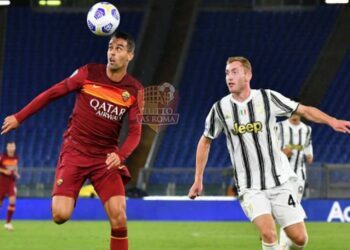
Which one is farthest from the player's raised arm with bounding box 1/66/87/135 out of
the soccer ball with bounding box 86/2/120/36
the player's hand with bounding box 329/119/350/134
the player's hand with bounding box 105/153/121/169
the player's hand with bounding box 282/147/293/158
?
the player's hand with bounding box 282/147/293/158

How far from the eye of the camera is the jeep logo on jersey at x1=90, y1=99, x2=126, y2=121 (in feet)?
27.7

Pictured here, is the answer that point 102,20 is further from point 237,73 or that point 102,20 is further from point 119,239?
point 119,239

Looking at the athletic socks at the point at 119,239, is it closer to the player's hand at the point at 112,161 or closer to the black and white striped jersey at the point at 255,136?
the player's hand at the point at 112,161

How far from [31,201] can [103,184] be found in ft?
46.5

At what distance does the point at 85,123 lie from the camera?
8.47 meters

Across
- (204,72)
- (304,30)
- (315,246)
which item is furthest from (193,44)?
(315,246)

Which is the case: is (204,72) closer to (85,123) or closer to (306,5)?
(306,5)

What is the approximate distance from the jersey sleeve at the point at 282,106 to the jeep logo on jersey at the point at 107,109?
4.51 feet

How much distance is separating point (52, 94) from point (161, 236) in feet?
26.1

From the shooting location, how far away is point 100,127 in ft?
27.7

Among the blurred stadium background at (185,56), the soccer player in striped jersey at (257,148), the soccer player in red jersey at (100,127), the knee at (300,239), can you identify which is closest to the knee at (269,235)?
the soccer player in striped jersey at (257,148)

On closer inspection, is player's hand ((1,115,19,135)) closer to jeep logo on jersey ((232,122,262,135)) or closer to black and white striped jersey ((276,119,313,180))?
jeep logo on jersey ((232,122,262,135))

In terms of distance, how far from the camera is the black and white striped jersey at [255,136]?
820 cm

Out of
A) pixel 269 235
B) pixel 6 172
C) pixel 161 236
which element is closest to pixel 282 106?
pixel 269 235
